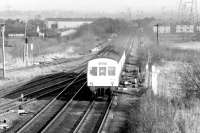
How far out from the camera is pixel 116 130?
55.4ft

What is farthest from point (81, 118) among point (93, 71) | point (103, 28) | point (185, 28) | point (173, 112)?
point (103, 28)

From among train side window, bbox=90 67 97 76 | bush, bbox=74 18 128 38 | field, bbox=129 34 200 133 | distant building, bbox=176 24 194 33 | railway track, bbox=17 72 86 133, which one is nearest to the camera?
field, bbox=129 34 200 133

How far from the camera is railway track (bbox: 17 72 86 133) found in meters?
17.1

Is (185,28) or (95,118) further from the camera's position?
(185,28)

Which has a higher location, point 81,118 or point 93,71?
point 93,71

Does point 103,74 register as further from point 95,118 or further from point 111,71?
point 95,118

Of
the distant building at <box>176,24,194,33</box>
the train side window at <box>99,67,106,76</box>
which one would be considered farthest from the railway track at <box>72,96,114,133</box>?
the distant building at <box>176,24,194,33</box>

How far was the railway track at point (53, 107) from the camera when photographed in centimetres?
1708

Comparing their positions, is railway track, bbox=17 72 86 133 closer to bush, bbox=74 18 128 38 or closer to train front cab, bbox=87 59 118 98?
train front cab, bbox=87 59 118 98

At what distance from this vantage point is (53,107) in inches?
848

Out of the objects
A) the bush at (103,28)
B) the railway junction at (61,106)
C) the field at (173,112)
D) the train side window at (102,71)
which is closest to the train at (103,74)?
the train side window at (102,71)

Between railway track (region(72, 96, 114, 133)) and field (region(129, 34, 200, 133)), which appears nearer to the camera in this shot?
field (region(129, 34, 200, 133))

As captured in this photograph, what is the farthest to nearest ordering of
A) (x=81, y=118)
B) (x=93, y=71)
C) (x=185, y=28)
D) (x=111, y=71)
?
(x=185, y=28)
(x=93, y=71)
(x=111, y=71)
(x=81, y=118)

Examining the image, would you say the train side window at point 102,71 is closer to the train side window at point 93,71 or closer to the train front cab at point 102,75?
the train front cab at point 102,75
